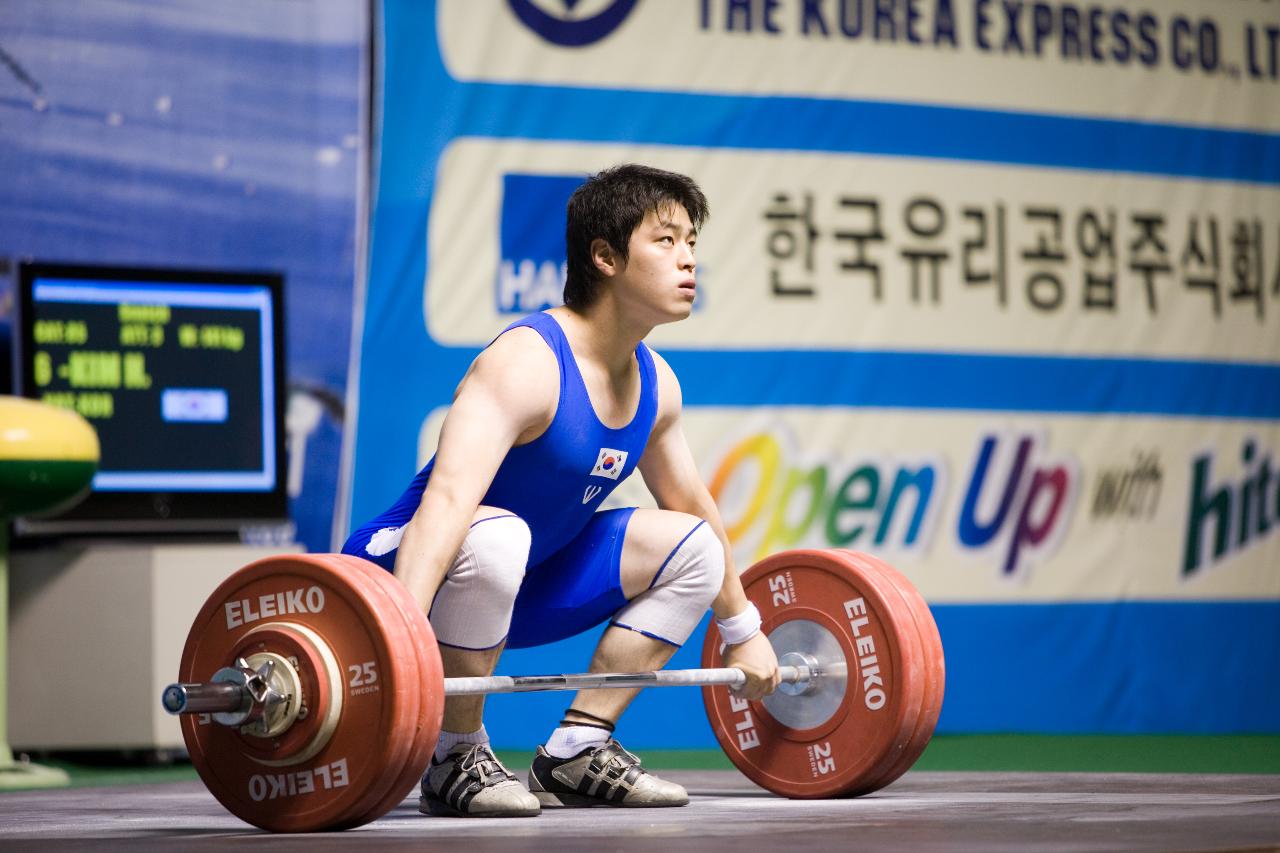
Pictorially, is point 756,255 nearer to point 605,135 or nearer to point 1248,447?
point 605,135

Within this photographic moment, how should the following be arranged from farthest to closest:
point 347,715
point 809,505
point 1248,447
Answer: point 1248,447 < point 809,505 < point 347,715

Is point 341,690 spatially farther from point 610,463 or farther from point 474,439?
point 610,463

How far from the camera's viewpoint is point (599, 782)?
2.85 metres

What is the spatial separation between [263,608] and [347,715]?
0.22 m

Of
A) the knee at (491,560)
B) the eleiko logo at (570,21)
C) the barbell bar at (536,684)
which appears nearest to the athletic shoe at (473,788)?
the barbell bar at (536,684)

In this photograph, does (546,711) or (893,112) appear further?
(893,112)

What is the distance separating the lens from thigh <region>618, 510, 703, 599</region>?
2.89 metres

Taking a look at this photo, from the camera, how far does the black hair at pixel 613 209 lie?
2852mm

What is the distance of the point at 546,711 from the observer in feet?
15.3

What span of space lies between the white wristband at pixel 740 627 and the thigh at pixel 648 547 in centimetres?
17

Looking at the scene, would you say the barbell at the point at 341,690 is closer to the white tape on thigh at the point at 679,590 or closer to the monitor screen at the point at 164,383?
the white tape on thigh at the point at 679,590

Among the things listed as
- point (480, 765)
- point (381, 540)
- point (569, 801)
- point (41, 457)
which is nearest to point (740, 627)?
point (569, 801)

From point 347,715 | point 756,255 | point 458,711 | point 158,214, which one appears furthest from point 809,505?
point 347,715

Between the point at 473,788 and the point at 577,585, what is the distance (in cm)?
40
